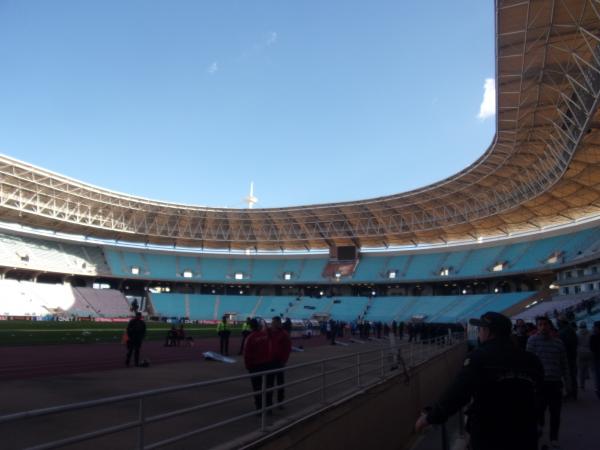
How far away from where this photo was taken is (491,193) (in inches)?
1892

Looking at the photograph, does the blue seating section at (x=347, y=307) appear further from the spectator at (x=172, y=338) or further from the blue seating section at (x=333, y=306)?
the spectator at (x=172, y=338)

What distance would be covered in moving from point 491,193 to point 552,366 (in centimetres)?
4320

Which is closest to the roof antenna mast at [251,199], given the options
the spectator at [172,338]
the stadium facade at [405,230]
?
the stadium facade at [405,230]

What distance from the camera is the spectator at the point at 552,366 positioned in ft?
24.6

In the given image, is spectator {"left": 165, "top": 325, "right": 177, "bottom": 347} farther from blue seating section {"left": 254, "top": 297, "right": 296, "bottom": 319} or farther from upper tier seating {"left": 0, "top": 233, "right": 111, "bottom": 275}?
blue seating section {"left": 254, "top": 297, "right": 296, "bottom": 319}

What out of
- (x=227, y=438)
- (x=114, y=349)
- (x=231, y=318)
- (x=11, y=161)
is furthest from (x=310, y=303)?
(x=227, y=438)

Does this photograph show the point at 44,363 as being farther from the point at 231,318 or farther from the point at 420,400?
the point at 231,318

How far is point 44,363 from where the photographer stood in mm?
16297

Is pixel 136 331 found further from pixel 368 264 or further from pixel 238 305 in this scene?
pixel 368 264

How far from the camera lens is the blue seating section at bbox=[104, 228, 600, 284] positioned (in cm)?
5534

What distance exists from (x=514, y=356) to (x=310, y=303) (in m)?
67.4

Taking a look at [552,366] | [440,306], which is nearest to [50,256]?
[440,306]

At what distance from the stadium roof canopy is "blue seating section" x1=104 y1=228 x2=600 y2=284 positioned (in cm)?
220

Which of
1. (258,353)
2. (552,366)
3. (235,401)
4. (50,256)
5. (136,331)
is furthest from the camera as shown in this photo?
(50,256)
